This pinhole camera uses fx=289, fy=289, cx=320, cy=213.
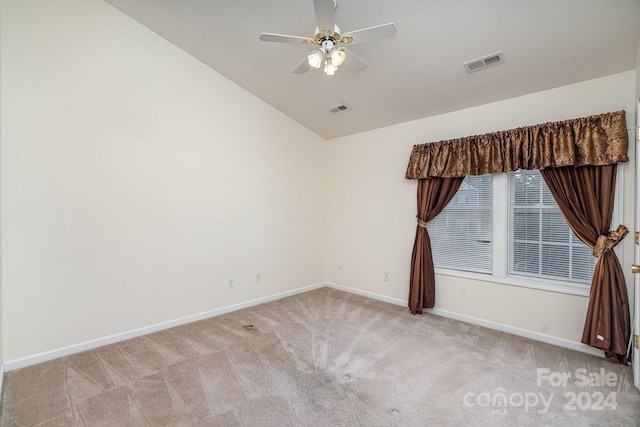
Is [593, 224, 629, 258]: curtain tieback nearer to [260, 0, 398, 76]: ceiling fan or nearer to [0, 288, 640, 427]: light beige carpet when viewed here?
[0, 288, 640, 427]: light beige carpet

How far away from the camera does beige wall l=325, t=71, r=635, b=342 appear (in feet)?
9.27

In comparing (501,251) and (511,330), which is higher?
(501,251)

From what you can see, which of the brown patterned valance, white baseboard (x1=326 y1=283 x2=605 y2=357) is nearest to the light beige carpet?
white baseboard (x1=326 y1=283 x2=605 y2=357)

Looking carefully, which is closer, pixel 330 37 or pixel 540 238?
pixel 330 37

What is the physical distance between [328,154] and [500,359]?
3.81m

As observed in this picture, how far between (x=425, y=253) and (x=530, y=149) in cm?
164

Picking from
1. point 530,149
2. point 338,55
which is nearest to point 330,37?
point 338,55

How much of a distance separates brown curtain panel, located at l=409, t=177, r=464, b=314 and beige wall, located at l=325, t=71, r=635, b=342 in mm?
171

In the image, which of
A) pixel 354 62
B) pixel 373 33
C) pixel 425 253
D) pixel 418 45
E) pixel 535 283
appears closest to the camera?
pixel 373 33

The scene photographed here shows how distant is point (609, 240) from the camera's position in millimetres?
2604

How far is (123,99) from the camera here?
3.03 meters

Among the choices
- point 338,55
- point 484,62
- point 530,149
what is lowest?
point 530,149

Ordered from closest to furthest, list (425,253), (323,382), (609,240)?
(323,382)
(609,240)
(425,253)

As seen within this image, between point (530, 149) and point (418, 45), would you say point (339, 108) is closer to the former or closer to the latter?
point (418, 45)
